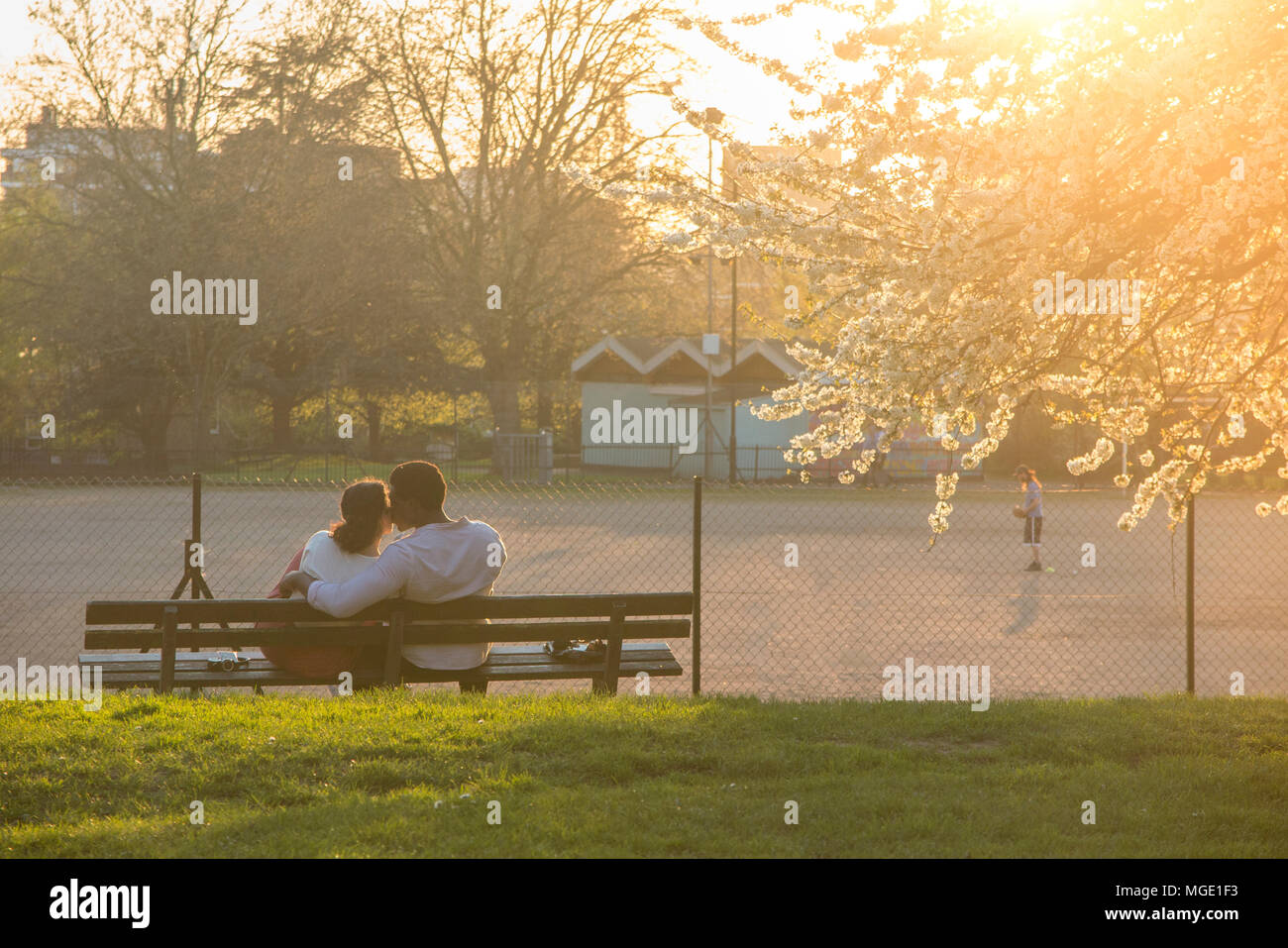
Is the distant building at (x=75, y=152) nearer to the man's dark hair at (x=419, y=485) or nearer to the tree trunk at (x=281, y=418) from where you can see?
the tree trunk at (x=281, y=418)

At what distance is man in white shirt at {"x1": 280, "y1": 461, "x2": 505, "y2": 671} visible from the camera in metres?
6.71

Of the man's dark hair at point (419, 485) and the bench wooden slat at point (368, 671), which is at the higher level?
the man's dark hair at point (419, 485)

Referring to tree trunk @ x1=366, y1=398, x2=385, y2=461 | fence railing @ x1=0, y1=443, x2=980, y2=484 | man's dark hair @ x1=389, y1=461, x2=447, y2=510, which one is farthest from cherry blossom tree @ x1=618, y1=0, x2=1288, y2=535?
tree trunk @ x1=366, y1=398, x2=385, y2=461

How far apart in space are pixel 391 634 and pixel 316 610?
0.40 metres

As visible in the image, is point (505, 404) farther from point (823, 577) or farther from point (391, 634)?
point (391, 634)

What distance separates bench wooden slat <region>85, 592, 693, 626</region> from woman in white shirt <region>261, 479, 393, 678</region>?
24cm

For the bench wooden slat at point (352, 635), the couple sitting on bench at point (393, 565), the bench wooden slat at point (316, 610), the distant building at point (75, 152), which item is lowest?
the bench wooden slat at point (352, 635)

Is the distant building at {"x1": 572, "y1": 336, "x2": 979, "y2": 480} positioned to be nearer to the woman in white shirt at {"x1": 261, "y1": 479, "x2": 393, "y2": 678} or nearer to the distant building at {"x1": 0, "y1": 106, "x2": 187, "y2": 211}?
the distant building at {"x1": 0, "y1": 106, "x2": 187, "y2": 211}

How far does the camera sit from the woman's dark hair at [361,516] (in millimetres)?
7051

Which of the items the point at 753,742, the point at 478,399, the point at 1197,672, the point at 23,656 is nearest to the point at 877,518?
the point at 1197,672

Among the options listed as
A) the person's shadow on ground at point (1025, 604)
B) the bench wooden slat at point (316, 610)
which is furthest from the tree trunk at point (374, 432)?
the bench wooden slat at point (316, 610)

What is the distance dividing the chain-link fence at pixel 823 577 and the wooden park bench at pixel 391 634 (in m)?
2.05

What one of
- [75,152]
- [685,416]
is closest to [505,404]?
[685,416]

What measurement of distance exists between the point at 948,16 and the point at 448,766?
3982mm
